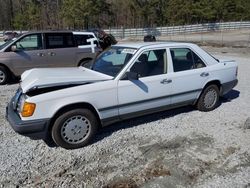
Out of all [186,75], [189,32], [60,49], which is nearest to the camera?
[186,75]

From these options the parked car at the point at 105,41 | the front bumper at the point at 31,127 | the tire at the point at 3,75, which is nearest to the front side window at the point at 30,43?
the tire at the point at 3,75

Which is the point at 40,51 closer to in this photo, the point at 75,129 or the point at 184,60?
the point at 184,60

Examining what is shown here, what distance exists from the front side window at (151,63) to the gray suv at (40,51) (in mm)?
3765

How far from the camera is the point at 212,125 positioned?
5484mm

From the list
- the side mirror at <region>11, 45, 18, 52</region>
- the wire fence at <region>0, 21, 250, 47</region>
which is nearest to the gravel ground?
the side mirror at <region>11, 45, 18, 52</region>

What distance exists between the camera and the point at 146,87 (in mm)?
5012

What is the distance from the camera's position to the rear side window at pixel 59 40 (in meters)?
9.26

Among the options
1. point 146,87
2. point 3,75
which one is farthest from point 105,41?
point 146,87

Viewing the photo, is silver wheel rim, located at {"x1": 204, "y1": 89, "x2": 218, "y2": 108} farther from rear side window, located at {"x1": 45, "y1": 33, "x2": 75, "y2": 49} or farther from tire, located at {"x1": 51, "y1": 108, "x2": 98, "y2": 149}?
rear side window, located at {"x1": 45, "y1": 33, "x2": 75, "y2": 49}

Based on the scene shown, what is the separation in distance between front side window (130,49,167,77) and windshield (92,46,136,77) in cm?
19

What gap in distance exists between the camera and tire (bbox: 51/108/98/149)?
4367 millimetres

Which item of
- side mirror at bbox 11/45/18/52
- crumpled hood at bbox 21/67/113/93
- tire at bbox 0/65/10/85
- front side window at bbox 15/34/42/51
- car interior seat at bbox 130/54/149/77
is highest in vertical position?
front side window at bbox 15/34/42/51

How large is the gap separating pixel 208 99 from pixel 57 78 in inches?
130

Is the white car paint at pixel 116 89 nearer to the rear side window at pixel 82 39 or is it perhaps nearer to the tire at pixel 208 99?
the tire at pixel 208 99
